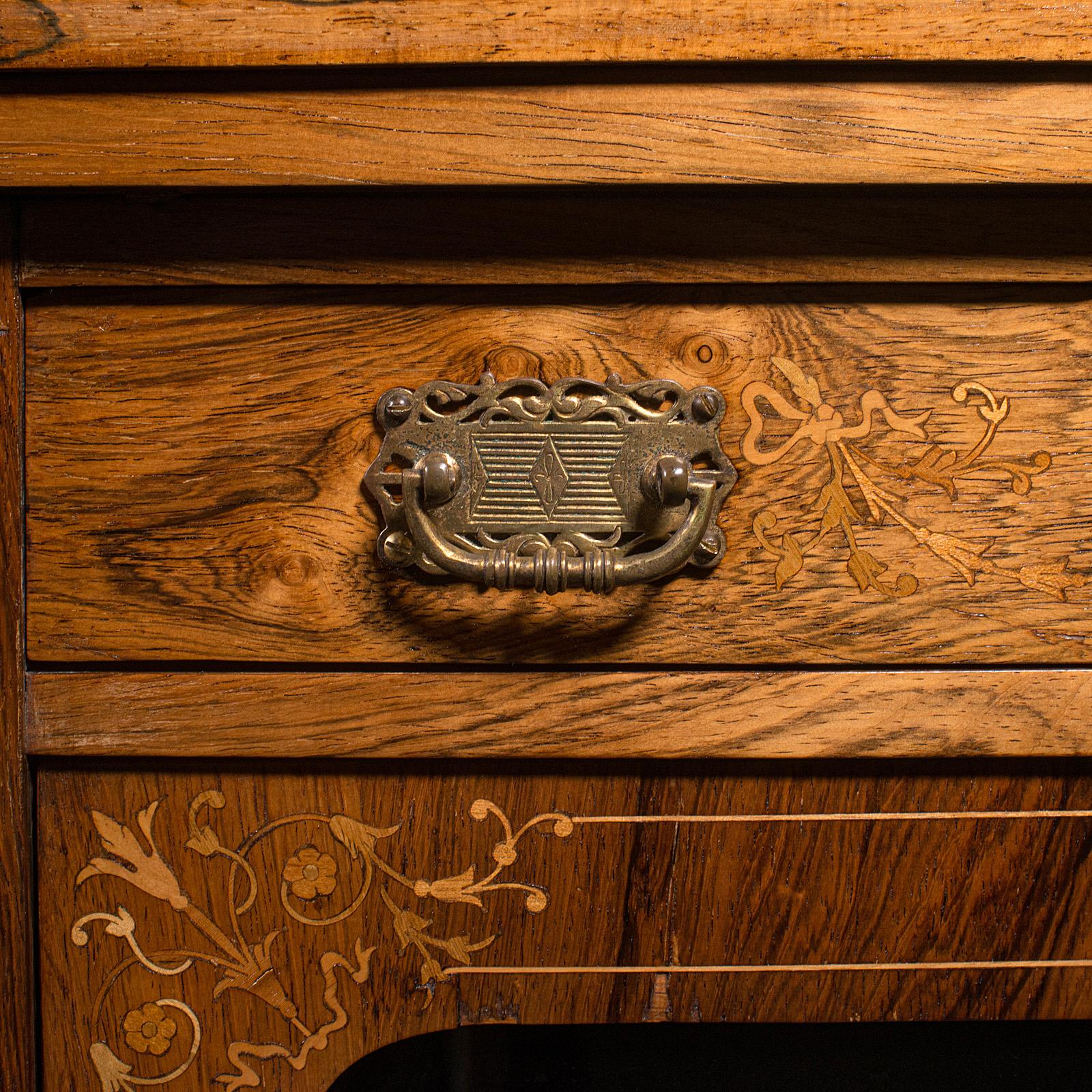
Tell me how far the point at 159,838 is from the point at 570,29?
349mm

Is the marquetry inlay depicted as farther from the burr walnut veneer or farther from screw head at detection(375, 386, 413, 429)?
screw head at detection(375, 386, 413, 429)

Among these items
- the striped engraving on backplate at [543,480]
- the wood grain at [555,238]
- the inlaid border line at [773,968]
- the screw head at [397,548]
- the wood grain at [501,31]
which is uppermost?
the wood grain at [501,31]

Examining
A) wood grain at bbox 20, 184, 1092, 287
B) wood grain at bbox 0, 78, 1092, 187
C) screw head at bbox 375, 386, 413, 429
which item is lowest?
screw head at bbox 375, 386, 413, 429

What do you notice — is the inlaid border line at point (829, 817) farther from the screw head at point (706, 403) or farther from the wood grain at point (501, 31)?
the wood grain at point (501, 31)

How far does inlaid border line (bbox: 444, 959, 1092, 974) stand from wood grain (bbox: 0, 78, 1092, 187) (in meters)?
0.32

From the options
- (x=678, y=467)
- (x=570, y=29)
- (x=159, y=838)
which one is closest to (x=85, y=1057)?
(x=159, y=838)

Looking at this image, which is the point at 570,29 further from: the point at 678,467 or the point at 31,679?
the point at 31,679

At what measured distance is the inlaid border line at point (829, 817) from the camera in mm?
353

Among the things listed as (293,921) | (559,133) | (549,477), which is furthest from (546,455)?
(293,921)

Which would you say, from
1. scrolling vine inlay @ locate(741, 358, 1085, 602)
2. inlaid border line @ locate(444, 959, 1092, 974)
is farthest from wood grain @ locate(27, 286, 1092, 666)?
inlaid border line @ locate(444, 959, 1092, 974)

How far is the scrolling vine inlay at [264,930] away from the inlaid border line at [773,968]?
0.03m

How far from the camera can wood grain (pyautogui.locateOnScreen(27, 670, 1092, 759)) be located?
0.34 meters

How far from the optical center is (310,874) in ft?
1.15

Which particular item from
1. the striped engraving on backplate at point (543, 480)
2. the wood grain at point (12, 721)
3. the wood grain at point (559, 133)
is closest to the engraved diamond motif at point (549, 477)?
the striped engraving on backplate at point (543, 480)
